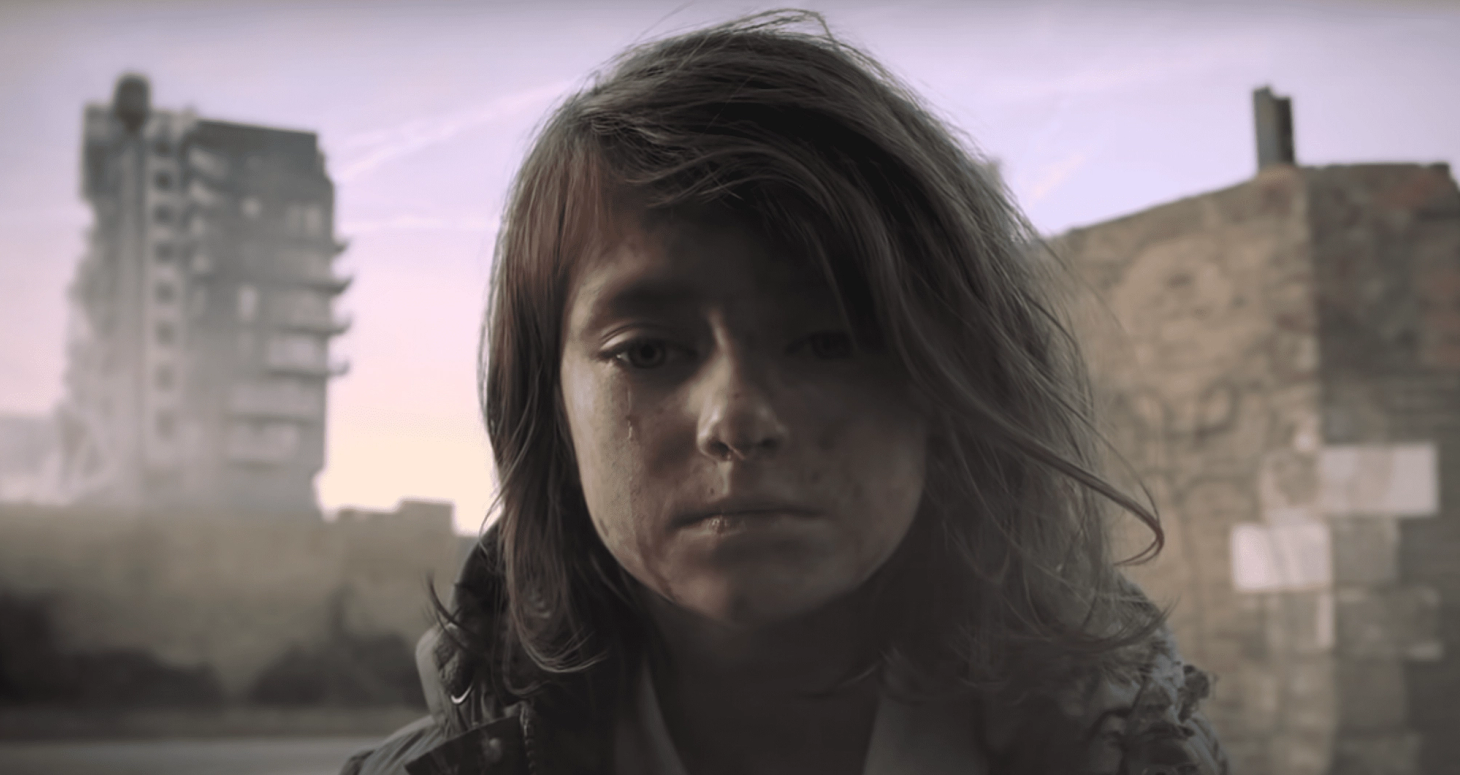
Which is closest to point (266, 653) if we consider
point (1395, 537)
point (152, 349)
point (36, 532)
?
point (36, 532)

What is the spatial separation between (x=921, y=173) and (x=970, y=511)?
0.20 m

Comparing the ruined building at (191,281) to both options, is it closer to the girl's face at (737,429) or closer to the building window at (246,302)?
the building window at (246,302)

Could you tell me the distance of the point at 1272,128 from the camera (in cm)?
423

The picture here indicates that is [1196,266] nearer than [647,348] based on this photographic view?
No

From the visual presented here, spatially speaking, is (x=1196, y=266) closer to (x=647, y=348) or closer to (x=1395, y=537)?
(x=1395, y=537)

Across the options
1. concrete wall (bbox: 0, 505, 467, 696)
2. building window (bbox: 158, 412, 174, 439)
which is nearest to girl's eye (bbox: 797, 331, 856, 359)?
concrete wall (bbox: 0, 505, 467, 696)

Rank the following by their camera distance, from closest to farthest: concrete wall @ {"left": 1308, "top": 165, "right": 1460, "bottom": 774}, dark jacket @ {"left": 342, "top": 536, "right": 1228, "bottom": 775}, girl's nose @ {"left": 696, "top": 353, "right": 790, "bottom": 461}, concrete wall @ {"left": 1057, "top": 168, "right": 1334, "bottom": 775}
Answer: girl's nose @ {"left": 696, "top": 353, "right": 790, "bottom": 461}
dark jacket @ {"left": 342, "top": 536, "right": 1228, "bottom": 775}
concrete wall @ {"left": 1308, "top": 165, "right": 1460, "bottom": 774}
concrete wall @ {"left": 1057, "top": 168, "right": 1334, "bottom": 775}

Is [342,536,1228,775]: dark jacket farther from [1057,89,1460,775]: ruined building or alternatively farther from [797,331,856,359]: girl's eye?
[1057,89,1460,775]: ruined building

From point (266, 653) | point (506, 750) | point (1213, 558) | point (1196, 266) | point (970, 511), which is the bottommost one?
point (266, 653)

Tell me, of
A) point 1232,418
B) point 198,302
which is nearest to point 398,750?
point 1232,418

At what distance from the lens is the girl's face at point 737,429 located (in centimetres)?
49

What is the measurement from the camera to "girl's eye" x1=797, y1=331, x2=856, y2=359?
0.51m

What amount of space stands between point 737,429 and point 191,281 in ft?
50.9

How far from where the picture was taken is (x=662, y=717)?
0.63m
